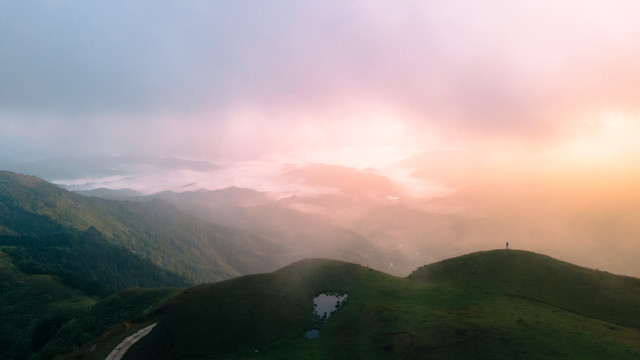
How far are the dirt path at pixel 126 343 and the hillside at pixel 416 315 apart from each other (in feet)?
6.48

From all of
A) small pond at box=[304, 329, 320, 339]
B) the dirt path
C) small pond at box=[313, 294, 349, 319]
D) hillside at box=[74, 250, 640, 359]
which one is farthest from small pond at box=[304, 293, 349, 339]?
the dirt path

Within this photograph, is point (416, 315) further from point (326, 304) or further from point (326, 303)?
point (326, 303)

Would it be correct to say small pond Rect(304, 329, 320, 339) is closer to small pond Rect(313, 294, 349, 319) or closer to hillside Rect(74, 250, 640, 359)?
hillside Rect(74, 250, 640, 359)

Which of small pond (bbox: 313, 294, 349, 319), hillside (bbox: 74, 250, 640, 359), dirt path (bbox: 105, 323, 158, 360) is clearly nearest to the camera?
hillside (bbox: 74, 250, 640, 359)

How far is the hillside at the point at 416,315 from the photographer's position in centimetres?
4500

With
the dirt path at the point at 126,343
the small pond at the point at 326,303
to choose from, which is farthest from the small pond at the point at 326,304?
the dirt path at the point at 126,343

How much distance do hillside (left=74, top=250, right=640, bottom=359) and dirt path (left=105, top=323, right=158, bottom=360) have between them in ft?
6.48

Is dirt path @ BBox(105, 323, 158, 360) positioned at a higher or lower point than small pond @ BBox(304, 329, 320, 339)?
lower

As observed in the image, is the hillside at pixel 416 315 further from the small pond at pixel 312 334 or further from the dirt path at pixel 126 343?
the dirt path at pixel 126 343

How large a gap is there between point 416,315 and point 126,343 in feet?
159

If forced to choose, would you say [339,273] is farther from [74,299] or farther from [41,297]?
[41,297]

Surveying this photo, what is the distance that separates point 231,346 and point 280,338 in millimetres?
8063

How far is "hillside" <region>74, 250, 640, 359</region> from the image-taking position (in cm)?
4500

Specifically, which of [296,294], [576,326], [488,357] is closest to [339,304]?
[296,294]
